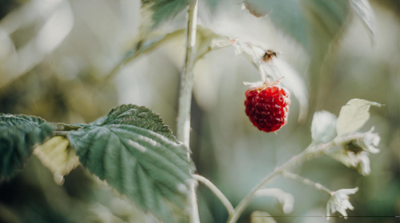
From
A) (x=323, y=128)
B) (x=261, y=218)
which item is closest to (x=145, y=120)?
(x=323, y=128)

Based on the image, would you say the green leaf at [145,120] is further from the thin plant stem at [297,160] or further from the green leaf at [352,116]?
the green leaf at [352,116]

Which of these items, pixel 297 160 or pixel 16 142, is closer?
pixel 16 142

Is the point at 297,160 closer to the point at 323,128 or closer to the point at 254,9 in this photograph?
the point at 323,128

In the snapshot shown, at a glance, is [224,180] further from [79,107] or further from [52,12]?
[52,12]

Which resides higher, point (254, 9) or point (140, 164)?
Result: point (254, 9)

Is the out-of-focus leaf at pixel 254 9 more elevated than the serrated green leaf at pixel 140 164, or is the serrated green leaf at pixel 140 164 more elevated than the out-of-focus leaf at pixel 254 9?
the out-of-focus leaf at pixel 254 9

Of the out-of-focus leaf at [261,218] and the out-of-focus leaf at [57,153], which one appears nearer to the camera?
the out-of-focus leaf at [57,153]

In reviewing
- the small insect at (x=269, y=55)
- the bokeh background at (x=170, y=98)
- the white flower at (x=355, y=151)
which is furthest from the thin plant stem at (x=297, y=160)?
the bokeh background at (x=170, y=98)
